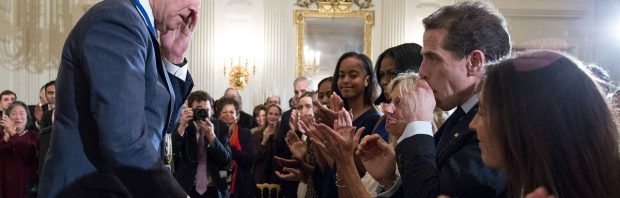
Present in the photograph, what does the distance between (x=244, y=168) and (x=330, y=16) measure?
5.54 metres

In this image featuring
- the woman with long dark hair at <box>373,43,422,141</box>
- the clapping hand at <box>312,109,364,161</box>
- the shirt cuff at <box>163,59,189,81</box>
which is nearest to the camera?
the shirt cuff at <box>163,59,189,81</box>

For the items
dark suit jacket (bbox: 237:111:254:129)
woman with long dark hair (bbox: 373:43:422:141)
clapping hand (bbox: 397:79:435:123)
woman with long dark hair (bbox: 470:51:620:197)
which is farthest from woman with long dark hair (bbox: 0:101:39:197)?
woman with long dark hair (bbox: 470:51:620:197)

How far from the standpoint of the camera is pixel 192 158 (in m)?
5.49

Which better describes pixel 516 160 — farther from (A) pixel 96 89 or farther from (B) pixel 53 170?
(B) pixel 53 170

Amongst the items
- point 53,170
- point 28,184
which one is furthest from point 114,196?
point 28,184

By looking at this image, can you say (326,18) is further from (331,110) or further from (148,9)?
(148,9)

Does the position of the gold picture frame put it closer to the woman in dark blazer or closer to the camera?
the woman in dark blazer

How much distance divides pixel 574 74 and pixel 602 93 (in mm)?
64

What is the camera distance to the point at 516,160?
136 centimetres

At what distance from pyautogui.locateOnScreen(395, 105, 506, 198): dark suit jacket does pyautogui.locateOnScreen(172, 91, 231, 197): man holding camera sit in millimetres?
3547

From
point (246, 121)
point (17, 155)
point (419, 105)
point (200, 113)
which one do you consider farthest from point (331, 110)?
point (246, 121)

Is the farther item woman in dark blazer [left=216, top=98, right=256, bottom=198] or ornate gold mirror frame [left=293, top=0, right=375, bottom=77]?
ornate gold mirror frame [left=293, top=0, right=375, bottom=77]

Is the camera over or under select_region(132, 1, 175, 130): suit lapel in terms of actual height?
under

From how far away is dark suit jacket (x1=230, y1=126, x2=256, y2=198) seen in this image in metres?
5.91
